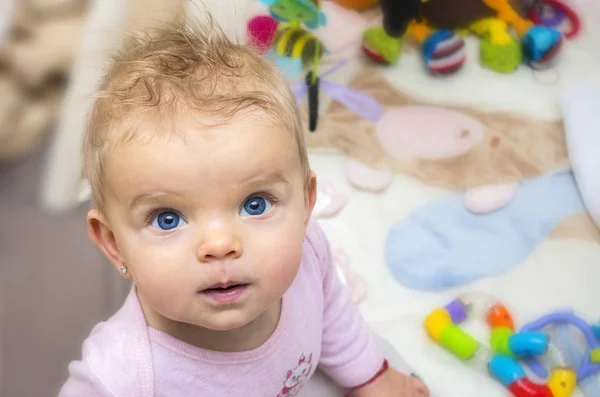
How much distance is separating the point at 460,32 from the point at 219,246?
35.0 inches

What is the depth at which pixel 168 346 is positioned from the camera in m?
0.63

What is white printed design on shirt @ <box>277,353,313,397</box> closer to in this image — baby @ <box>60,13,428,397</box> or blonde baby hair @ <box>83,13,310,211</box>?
baby @ <box>60,13,428,397</box>

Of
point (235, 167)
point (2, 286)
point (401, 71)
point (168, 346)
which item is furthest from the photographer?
point (401, 71)

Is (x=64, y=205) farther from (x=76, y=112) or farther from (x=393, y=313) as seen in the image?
(x=393, y=313)

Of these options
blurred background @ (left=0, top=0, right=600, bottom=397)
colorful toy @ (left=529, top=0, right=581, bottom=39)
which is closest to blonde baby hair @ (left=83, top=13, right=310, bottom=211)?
blurred background @ (left=0, top=0, right=600, bottom=397)

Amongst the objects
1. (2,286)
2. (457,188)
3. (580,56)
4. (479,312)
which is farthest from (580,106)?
(2,286)

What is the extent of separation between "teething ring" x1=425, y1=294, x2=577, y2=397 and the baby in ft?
1.24

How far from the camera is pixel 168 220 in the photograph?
0.52m

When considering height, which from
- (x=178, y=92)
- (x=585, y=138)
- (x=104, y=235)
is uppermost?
(x=178, y=92)

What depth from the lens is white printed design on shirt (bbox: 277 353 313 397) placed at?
0.71 m

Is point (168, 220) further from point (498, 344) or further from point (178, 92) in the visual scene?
point (498, 344)

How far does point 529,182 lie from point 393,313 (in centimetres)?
32

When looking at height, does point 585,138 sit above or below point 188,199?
below

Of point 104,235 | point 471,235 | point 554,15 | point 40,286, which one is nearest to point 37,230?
point 40,286
